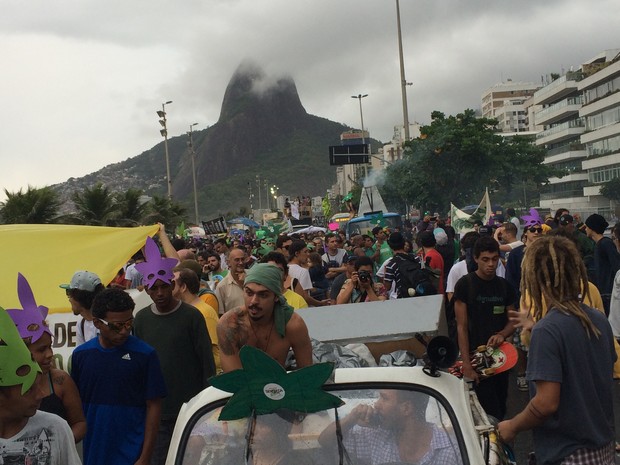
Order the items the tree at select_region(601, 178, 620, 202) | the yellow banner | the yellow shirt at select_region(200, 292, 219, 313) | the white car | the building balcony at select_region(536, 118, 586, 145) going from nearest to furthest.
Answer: the white car < the yellow banner < the yellow shirt at select_region(200, 292, 219, 313) < the tree at select_region(601, 178, 620, 202) < the building balcony at select_region(536, 118, 586, 145)

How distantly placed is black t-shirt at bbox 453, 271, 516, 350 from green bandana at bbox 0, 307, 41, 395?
4169 mm

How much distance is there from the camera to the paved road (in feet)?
22.5

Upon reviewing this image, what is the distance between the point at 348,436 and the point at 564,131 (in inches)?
3680

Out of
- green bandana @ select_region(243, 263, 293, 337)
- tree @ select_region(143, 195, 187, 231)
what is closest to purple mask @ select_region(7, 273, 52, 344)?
green bandana @ select_region(243, 263, 293, 337)

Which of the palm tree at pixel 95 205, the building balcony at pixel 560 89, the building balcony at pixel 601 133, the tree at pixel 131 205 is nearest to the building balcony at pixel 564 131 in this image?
the building balcony at pixel 560 89

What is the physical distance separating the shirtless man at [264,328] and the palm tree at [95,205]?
29446mm

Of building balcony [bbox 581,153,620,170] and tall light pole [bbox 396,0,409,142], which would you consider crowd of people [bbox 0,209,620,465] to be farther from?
building balcony [bbox 581,153,620,170]

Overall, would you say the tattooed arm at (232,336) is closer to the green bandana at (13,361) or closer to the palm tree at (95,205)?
the green bandana at (13,361)

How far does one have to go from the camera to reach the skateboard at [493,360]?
5.62 meters

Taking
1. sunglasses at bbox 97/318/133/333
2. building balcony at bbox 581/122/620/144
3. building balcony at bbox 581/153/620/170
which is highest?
building balcony at bbox 581/122/620/144

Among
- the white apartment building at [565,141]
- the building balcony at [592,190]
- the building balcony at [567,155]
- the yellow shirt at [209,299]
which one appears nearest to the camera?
the yellow shirt at [209,299]

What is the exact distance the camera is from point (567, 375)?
12.1 feet

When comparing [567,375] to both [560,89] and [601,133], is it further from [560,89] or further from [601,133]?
[560,89]

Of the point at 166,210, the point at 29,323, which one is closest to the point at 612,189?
the point at 166,210
